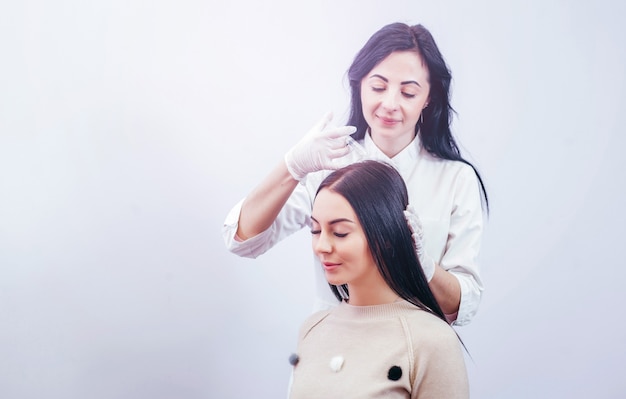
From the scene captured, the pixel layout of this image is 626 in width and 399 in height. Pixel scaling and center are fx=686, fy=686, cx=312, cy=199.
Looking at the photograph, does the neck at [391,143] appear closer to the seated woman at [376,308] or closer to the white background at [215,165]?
the seated woman at [376,308]

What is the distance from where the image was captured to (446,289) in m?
1.40

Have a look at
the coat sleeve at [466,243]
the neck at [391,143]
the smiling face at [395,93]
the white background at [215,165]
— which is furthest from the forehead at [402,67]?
the white background at [215,165]

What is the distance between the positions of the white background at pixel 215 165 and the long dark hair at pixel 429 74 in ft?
1.63

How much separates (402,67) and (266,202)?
0.41m

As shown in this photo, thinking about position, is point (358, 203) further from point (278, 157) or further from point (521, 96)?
point (521, 96)

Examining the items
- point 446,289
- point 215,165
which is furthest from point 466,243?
point 215,165

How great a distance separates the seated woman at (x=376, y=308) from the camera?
1.24 metres

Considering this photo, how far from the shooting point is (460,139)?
211 centimetres

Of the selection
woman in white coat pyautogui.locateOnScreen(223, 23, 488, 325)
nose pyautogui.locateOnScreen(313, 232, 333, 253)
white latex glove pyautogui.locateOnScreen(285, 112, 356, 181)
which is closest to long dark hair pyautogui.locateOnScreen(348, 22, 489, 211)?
woman in white coat pyautogui.locateOnScreen(223, 23, 488, 325)

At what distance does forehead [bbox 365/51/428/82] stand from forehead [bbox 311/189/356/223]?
1.04 ft

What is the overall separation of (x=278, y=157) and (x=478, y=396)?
100 cm

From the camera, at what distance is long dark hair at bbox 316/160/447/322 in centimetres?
129

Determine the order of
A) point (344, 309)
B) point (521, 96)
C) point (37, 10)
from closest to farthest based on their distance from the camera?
point (344, 309) → point (37, 10) → point (521, 96)

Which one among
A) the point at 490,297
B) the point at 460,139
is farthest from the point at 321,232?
the point at 490,297
